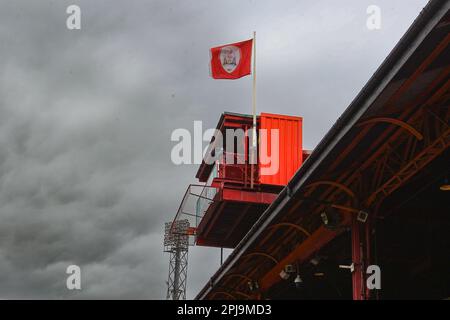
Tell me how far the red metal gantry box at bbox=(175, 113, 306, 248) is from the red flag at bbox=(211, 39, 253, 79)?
2857 millimetres

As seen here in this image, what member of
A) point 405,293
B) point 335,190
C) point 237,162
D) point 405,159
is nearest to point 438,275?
point 405,293

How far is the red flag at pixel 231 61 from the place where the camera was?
30.1 metres

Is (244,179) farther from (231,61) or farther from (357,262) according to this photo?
(357,262)

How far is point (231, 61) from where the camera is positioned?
30344 millimetres

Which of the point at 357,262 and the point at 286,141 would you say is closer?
the point at 357,262

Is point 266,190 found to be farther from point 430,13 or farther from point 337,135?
point 430,13

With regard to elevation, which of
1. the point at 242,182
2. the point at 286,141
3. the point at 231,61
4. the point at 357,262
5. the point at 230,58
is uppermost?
the point at 230,58

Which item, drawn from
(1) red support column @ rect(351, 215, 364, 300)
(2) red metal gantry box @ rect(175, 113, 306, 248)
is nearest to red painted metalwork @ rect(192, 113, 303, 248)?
(2) red metal gantry box @ rect(175, 113, 306, 248)

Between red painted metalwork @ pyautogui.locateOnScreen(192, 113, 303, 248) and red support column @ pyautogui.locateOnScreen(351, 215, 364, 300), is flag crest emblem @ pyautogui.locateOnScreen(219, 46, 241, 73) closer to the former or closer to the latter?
red painted metalwork @ pyautogui.locateOnScreen(192, 113, 303, 248)

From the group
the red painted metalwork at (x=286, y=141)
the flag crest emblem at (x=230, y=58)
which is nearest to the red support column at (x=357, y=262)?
the flag crest emblem at (x=230, y=58)

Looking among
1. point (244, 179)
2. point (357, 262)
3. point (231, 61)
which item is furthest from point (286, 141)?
point (357, 262)

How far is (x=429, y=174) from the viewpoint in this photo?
15.9 m

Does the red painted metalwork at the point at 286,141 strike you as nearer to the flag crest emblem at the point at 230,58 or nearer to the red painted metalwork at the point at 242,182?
the red painted metalwork at the point at 242,182

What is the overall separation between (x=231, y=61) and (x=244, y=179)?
5187 mm
